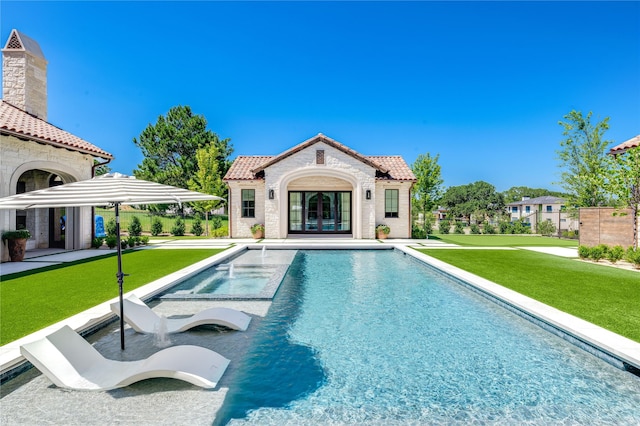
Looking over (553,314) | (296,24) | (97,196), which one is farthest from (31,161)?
(296,24)

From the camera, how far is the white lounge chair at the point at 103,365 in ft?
11.6

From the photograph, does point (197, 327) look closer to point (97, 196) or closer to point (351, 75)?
point (97, 196)

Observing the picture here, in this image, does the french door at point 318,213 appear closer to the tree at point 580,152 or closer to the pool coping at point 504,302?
the pool coping at point 504,302

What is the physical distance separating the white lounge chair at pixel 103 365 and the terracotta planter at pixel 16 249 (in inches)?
429

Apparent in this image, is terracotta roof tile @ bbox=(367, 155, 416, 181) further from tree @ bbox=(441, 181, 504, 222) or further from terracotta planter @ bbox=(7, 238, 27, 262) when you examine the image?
tree @ bbox=(441, 181, 504, 222)

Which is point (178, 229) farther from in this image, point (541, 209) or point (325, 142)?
point (541, 209)

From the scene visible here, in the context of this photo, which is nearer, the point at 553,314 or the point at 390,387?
the point at 390,387

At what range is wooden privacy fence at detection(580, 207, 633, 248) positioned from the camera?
42.8 feet

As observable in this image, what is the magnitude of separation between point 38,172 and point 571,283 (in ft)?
71.8

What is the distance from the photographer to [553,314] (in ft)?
18.5

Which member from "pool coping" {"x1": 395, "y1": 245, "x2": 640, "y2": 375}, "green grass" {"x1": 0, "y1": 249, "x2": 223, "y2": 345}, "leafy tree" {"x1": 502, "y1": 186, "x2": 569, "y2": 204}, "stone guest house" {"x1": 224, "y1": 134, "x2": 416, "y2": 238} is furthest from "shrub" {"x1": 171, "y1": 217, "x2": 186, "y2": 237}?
"leafy tree" {"x1": 502, "y1": 186, "x2": 569, "y2": 204}

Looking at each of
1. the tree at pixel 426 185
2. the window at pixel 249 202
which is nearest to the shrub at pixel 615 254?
the tree at pixel 426 185

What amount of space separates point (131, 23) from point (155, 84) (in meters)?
20.1

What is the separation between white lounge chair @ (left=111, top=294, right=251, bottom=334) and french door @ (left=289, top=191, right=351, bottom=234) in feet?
54.9
